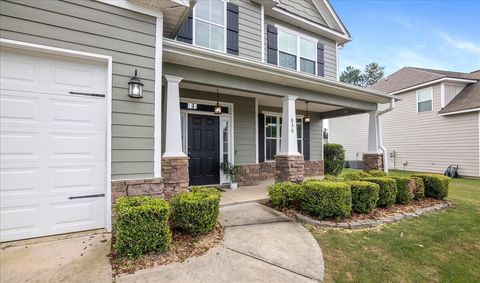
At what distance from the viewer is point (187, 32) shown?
6.05 m

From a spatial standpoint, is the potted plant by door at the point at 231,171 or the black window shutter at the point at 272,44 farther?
the black window shutter at the point at 272,44

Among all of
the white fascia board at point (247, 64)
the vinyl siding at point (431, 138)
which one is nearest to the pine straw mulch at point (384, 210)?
the white fascia board at point (247, 64)

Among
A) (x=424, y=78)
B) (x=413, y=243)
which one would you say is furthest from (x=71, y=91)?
(x=424, y=78)

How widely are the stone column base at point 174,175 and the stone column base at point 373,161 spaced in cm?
685

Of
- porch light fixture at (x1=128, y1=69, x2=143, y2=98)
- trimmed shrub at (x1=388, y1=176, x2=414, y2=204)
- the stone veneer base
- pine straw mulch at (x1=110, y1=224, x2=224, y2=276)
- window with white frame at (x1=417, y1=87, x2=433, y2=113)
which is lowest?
the stone veneer base

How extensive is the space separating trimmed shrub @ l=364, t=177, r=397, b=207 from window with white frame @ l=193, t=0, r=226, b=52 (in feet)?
17.1

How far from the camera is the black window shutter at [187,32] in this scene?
Answer: 5956mm

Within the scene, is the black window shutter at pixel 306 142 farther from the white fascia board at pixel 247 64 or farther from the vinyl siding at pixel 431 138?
the vinyl siding at pixel 431 138

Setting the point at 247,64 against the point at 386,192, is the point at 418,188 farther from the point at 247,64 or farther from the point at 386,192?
the point at 247,64

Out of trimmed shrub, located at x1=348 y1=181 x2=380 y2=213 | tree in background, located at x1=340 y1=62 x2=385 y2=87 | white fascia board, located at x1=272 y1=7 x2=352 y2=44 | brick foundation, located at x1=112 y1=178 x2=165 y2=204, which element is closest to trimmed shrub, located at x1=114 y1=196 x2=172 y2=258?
brick foundation, located at x1=112 y1=178 x2=165 y2=204

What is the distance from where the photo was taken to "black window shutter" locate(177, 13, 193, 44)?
5956mm

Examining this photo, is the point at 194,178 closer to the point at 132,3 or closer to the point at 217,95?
the point at 217,95

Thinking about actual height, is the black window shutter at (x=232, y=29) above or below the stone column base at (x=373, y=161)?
above

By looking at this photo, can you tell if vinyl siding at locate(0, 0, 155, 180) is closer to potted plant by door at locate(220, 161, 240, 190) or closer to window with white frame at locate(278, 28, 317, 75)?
potted plant by door at locate(220, 161, 240, 190)
